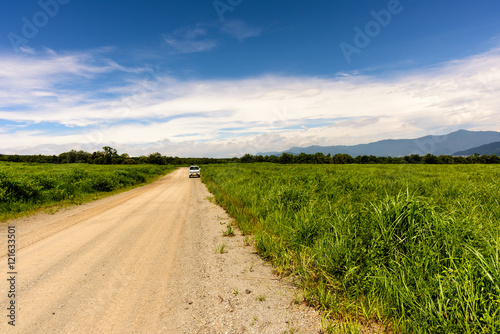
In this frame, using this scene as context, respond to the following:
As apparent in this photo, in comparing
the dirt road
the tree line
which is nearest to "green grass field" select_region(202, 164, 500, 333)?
the dirt road

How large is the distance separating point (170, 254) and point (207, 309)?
2486 millimetres

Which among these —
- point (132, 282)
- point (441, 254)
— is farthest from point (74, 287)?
point (441, 254)

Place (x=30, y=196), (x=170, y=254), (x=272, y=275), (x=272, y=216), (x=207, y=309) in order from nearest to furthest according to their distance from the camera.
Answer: (x=207, y=309) → (x=272, y=275) → (x=170, y=254) → (x=272, y=216) → (x=30, y=196)

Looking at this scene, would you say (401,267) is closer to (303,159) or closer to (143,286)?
(143,286)

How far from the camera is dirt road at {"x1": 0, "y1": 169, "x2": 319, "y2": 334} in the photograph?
3004mm

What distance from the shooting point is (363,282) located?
3.46m

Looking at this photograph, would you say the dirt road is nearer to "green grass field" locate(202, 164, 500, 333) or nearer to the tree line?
→ "green grass field" locate(202, 164, 500, 333)

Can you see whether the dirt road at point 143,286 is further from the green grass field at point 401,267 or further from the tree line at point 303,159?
the tree line at point 303,159

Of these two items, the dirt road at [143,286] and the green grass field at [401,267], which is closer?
the green grass field at [401,267]

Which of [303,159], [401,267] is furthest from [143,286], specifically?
[303,159]

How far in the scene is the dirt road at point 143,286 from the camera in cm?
300

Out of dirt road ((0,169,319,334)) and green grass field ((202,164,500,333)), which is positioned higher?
green grass field ((202,164,500,333))

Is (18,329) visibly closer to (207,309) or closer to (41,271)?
(41,271)

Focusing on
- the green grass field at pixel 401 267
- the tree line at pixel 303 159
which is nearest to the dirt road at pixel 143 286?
the green grass field at pixel 401 267
